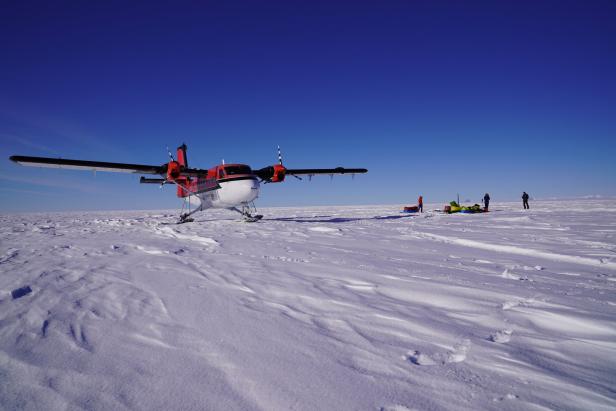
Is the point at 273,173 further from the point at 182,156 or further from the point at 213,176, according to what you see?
the point at 182,156

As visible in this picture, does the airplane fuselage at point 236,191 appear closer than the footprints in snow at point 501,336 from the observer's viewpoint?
No

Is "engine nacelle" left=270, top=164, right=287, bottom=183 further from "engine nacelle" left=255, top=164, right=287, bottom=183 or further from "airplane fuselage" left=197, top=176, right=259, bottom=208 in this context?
"airplane fuselage" left=197, top=176, right=259, bottom=208

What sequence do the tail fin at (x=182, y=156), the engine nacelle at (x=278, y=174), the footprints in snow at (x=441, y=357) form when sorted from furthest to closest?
the tail fin at (x=182, y=156)
the engine nacelle at (x=278, y=174)
the footprints in snow at (x=441, y=357)

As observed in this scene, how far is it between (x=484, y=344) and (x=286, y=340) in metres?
1.42

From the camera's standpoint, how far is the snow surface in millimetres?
1574

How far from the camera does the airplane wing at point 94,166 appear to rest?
13.1m

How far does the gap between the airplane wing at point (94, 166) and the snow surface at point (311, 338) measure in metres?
11.7

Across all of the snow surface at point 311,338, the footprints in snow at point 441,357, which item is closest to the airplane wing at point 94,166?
the snow surface at point 311,338

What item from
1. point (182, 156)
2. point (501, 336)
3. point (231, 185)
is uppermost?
point (182, 156)

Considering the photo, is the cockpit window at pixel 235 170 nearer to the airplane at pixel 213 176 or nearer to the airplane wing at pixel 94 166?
the airplane at pixel 213 176

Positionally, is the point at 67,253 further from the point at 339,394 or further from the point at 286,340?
the point at 339,394

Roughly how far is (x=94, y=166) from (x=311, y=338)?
54.4 feet

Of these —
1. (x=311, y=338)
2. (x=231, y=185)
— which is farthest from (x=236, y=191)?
(x=311, y=338)

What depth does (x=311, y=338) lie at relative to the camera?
225 centimetres
